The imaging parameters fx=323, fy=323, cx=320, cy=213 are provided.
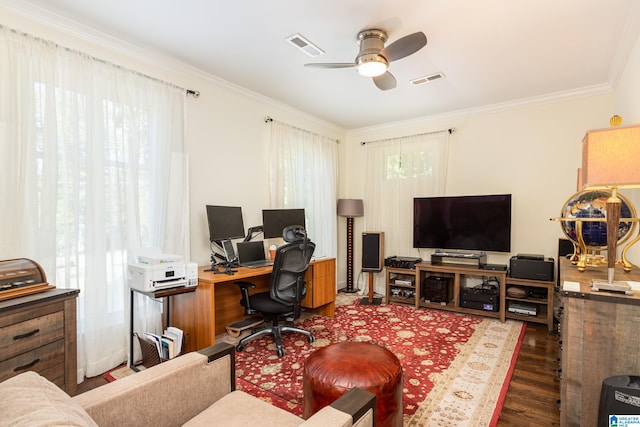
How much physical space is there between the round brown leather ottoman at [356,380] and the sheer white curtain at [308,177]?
253 centimetres

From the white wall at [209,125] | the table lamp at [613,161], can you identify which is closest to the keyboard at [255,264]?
the white wall at [209,125]

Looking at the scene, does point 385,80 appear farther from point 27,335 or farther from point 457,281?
point 27,335

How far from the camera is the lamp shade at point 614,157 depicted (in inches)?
58.2

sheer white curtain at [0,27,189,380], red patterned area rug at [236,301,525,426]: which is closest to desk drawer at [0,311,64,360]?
sheer white curtain at [0,27,189,380]

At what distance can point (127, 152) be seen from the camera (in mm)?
2697

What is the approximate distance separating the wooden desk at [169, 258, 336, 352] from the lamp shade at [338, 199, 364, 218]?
1.28 metres

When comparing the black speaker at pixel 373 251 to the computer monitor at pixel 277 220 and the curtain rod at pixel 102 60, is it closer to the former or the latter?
the computer monitor at pixel 277 220

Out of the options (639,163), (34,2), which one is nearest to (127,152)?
(34,2)

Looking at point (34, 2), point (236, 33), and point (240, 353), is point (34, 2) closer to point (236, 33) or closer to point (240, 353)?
point (236, 33)

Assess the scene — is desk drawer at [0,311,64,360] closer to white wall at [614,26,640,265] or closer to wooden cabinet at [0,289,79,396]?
wooden cabinet at [0,289,79,396]

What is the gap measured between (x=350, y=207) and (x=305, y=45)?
109 inches

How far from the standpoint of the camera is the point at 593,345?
154 cm

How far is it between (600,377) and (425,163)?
138 inches

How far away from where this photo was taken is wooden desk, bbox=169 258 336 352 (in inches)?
107
